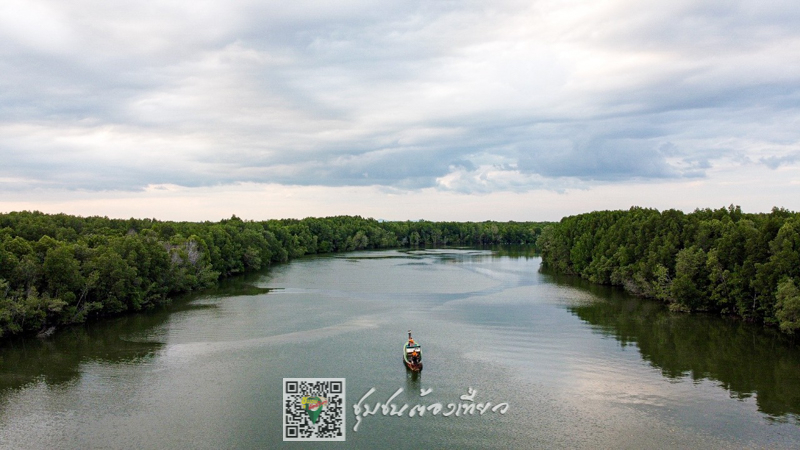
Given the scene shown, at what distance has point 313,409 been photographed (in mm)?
26891

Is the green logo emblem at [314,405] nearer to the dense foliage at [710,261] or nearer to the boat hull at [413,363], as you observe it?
the boat hull at [413,363]

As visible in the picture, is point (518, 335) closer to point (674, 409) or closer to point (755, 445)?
point (674, 409)

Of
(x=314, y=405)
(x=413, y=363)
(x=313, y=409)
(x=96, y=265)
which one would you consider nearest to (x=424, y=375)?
(x=413, y=363)

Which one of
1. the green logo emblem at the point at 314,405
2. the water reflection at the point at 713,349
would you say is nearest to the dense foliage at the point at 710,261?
the water reflection at the point at 713,349

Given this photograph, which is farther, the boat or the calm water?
the boat

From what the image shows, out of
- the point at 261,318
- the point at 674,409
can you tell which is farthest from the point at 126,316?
the point at 674,409

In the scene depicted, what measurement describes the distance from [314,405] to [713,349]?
29719 mm

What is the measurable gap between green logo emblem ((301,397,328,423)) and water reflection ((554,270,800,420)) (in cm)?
2067

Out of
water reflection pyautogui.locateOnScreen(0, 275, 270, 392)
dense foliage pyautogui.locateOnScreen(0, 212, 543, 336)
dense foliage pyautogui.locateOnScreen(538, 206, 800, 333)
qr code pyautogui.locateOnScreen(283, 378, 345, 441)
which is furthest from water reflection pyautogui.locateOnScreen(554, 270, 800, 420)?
dense foliage pyautogui.locateOnScreen(0, 212, 543, 336)

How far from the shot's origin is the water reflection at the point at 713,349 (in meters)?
30.7

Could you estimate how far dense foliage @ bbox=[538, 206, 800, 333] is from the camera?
4434cm

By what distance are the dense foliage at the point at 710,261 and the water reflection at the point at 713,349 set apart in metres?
2.16

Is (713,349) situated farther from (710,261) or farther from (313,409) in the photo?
(313,409)

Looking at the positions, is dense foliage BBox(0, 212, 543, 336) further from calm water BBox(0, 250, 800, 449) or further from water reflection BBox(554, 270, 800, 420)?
water reflection BBox(554, 270, 800, 420)
